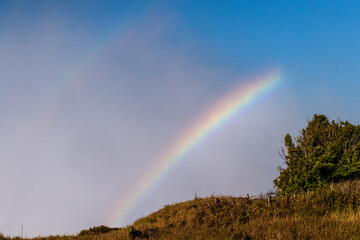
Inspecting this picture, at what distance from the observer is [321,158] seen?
28.3 meters

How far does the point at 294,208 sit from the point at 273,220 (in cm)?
417

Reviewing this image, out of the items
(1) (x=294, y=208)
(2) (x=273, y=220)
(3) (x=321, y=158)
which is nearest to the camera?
(2) (x=273, y=220)

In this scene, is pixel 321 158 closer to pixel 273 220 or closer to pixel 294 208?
pixel 294 208

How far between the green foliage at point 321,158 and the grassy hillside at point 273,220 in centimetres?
1064

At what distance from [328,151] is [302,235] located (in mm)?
22505

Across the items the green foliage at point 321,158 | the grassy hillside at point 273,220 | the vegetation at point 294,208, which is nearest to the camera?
the grassy hillside at point 273,220

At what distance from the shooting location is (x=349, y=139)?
32.6 meters

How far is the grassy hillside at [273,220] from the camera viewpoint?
9.46 meters

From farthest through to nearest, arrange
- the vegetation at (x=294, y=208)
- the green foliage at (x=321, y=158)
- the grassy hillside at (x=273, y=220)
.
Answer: the green foliage at (x=321, y=158), the vegetation at (x=294, y=208), the grassy hillside at (x=273, y=220)

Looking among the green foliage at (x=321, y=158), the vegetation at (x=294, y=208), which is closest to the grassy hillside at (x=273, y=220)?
the vegetation at (x=294, y=208)

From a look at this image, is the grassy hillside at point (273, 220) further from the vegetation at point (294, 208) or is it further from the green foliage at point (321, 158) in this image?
the green foliage at point (321, 158)

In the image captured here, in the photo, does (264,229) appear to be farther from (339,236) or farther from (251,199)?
(251,199)

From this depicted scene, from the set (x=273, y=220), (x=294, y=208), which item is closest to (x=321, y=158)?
(x=294, y=208)

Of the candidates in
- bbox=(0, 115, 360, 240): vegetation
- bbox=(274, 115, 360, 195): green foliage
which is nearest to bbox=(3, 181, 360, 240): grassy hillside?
bbox=(0, 115, 360, 240): vegetation
